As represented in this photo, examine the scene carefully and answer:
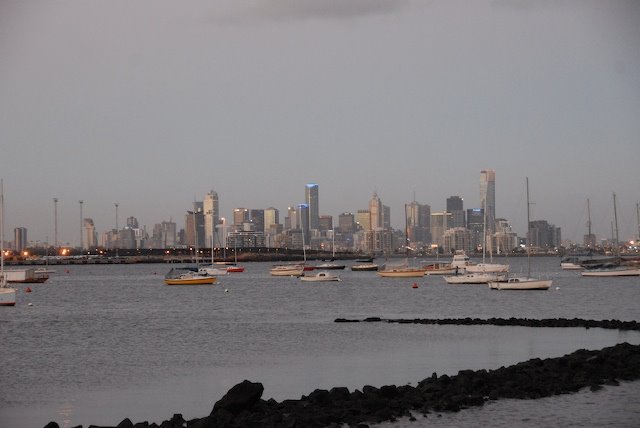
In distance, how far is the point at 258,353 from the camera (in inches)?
1406

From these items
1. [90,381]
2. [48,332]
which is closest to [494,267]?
[48,332]

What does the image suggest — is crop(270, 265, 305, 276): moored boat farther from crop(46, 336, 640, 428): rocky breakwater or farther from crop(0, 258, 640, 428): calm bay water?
crop(46, 336, 640, 428): rocky breakwater

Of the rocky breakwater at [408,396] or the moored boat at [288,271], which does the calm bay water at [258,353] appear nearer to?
the rocky breakwater at [408,396]

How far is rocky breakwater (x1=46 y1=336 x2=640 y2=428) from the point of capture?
1975 cm

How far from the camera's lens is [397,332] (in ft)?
142

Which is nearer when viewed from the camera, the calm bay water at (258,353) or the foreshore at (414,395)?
the foreshore at (414,395)

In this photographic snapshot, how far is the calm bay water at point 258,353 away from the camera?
22.7 metres

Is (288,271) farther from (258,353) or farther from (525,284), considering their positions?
(258,353)

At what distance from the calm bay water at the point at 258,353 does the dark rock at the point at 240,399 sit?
79.5 inches

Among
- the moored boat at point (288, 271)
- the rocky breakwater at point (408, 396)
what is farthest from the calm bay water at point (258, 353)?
the moored boat at point (288, 271)

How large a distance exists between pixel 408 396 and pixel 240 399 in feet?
13.0

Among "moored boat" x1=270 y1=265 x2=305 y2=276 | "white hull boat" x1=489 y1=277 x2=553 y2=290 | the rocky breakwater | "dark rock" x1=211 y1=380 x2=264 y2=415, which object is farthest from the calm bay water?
"moored boat" x1=270 y1=265 x2=305 y2=276

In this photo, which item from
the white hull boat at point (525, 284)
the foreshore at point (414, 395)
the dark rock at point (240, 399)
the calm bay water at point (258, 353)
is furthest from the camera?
the white hull boat at point (525, 284)

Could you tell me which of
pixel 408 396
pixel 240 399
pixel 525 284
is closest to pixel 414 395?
pixel 408 396
